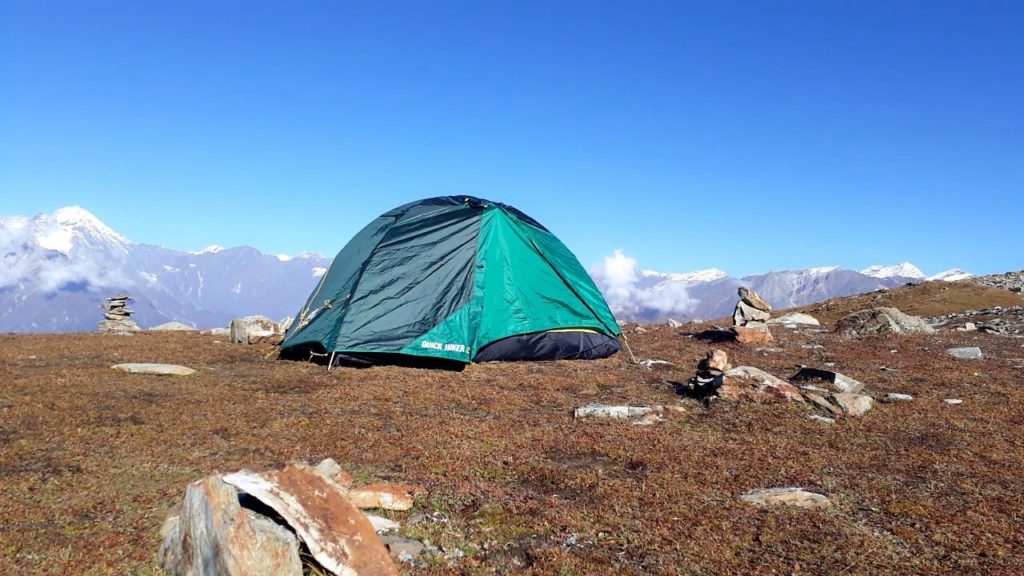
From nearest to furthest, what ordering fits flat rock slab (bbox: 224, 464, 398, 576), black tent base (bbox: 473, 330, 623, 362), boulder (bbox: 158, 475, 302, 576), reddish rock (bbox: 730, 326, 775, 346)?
boulder (bbox: 158, 475, 302, 576) < flat rock slab (bbox: 224, 464, 398, 576) < black tent base (bbox: 473, 330, 623, 362) < reddish rock (bbox: 730, 326, 775, 346)

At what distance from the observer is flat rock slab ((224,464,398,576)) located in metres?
5.01

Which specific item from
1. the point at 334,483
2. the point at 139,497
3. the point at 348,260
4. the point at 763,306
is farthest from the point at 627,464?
the point at 763,306

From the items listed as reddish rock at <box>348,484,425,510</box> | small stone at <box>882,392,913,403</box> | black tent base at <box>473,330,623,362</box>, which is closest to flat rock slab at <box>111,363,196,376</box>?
black tent base at <box>473,330,623,362</box>

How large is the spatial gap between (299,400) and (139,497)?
17.6ft

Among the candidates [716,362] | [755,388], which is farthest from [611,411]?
[716,362]

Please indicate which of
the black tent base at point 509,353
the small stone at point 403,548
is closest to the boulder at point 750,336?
the black tent base at point 509,353

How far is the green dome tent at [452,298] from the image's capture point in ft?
53.0

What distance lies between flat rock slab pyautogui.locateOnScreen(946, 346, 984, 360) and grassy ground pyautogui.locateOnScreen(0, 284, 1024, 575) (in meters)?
2.95

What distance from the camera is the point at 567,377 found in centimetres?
1541

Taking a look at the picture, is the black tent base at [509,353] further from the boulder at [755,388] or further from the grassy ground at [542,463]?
the boulder at [755,388]

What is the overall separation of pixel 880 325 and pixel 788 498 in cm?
2139

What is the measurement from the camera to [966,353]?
1902 cm

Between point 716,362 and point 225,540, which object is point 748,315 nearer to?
point 716,362

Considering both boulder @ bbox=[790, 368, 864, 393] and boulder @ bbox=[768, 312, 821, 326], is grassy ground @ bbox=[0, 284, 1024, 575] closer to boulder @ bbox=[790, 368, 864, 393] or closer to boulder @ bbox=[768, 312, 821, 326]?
boulder @ bbox=[790, 368, 864, 393]
